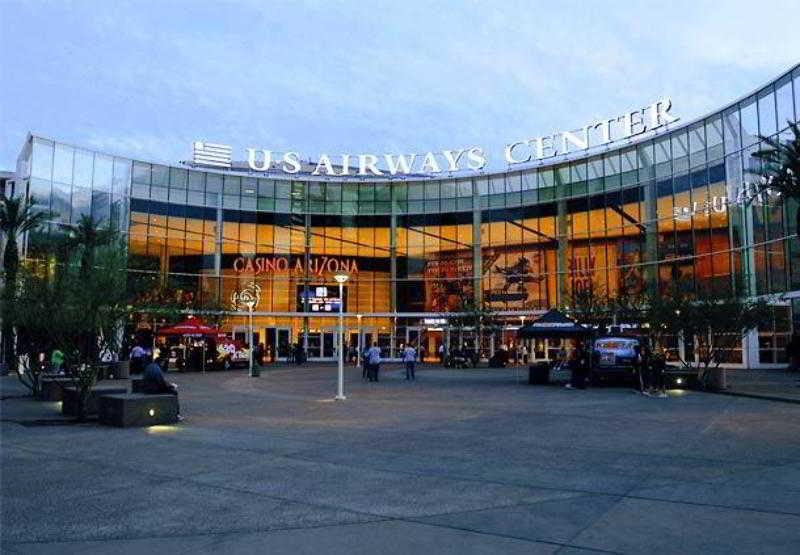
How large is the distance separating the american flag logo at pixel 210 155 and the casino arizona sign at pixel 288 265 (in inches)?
316

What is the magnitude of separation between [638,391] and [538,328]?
5.29 meters

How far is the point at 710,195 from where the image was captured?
40719 mm

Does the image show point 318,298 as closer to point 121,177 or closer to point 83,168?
point 121,177

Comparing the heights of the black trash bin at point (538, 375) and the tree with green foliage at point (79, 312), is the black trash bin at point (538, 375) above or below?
below

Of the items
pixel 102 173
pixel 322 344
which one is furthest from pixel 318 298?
pixel 102 173

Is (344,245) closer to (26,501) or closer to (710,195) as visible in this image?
(710,195)

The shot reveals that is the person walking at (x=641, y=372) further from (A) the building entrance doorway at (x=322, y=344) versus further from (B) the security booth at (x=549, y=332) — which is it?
(A) the building entrance doorway at (x=322, y=344)

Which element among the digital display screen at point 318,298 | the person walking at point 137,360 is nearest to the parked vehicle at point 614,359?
the person walking at point 137,360

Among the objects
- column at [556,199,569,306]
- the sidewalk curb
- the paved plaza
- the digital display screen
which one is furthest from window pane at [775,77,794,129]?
the digital display screen

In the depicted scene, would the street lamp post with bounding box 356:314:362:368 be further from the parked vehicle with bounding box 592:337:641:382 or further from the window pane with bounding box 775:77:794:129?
the window pane with bounding box 775:77:794:129

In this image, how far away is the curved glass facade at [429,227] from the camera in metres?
41.3

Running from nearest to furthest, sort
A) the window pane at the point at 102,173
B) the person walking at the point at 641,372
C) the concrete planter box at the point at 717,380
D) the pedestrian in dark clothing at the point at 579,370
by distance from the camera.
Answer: the person walking at the point at 641,372 < the concrete planter box at the point at 717,380 < the pedestrian in dark clothing at the point at 579,370 < the window pane at the point at 102,173

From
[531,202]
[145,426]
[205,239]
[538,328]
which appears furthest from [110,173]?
[145,426]

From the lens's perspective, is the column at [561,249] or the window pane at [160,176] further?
the window pane at [160,176]
